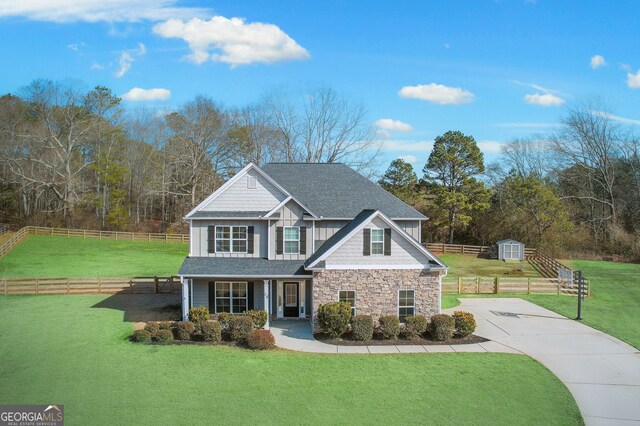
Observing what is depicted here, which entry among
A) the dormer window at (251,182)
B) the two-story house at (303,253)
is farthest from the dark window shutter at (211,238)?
the dormer window at (251,182)

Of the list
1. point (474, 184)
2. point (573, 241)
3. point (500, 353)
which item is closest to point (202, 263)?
point (500, 353)

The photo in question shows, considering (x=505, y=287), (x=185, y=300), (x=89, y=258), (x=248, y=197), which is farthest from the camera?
(x=89, y=258)

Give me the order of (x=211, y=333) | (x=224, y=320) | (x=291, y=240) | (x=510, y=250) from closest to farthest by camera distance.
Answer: (x=211, y=333)
(x=224, y=320)
(x=291, y=240)
(x=510, y=250)

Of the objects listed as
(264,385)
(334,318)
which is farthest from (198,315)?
(264,385)

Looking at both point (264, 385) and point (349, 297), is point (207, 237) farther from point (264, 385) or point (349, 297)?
point (264, 385)

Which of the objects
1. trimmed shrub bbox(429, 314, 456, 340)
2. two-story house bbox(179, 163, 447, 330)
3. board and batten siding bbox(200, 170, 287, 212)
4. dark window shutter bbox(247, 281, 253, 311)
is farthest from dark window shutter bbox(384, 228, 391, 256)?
dark window shutter bbox(247, 281, 253, 311)

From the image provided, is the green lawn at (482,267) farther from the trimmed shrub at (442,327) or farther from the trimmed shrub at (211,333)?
the trimmed shrub at (211,333)
